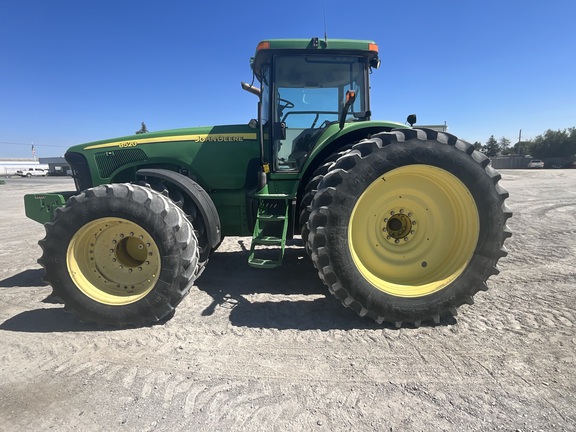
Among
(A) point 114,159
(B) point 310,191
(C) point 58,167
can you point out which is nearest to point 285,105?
(B) point 310,191

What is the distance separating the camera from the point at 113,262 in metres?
3.16

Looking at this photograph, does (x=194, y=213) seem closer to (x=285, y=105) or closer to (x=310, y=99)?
(x=285, y=105)

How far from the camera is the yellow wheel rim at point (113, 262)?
3.00 m

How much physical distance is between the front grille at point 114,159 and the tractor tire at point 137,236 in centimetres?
123

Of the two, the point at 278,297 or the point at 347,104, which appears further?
the point at 278,297

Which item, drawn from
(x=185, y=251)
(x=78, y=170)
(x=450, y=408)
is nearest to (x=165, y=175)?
(x=185, y=251)

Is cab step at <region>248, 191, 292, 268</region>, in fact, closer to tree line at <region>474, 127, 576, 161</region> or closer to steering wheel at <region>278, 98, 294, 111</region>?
steering wheel at <region>278, 98, 294, 111</region>

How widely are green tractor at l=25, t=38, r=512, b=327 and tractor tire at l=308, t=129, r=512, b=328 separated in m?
0.01

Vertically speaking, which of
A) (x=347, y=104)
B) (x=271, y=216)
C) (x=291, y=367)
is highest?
(x=347, y=104)

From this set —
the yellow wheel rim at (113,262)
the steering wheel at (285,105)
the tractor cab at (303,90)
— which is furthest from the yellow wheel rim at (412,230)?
the yellow wheel rim at (113,262)

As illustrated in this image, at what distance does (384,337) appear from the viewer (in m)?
2.73

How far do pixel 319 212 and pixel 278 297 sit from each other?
1.22m

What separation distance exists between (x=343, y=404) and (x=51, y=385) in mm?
1962

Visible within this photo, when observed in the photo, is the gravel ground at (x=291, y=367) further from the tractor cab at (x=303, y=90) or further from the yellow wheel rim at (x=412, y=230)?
the tractor cab at (x=303, y=90)
